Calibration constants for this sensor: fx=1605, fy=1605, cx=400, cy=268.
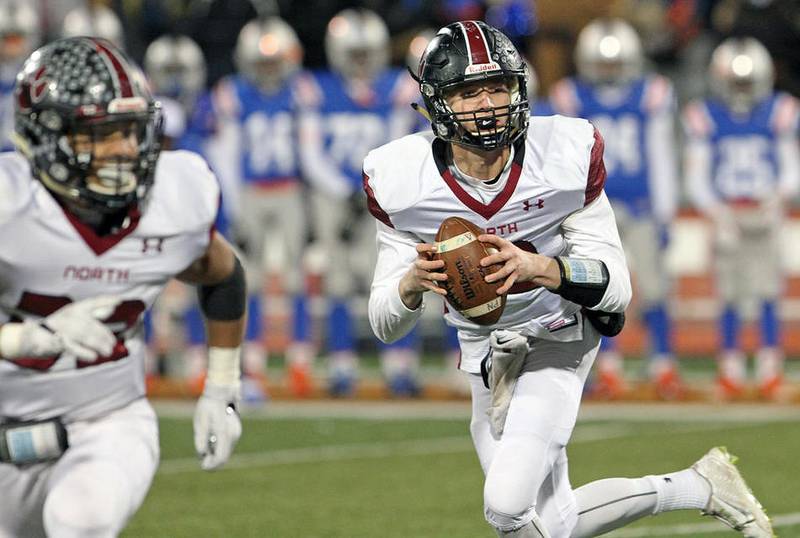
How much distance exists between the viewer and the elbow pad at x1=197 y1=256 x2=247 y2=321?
4184 mm

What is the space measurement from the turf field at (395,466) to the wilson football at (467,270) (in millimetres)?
1722

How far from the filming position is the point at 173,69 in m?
10.2

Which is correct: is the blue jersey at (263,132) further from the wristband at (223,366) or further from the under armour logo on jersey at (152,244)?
the under armour logo on jersey at (152,244)

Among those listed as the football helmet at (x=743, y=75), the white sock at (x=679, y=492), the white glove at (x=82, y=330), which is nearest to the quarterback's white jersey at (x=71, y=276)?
the white glove at (x=82, y=330)

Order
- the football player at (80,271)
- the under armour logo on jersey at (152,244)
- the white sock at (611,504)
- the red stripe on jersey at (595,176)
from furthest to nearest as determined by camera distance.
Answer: the white sock at (611,504), the red stripe on jersey at (595,176), the under armour logo on jersey at (152,244), the football player at (80,271)

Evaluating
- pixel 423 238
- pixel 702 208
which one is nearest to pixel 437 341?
pixel 702 208

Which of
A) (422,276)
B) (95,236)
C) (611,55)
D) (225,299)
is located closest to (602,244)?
(422,276)

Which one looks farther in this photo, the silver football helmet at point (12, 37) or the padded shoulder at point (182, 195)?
the silver football helmet at point (12, 37)

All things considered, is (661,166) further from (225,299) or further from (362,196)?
(225,299)

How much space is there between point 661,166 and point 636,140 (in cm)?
21

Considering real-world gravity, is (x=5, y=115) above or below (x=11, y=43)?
below

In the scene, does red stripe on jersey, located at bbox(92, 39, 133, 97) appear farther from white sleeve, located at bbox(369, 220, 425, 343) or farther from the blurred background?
the blurred background

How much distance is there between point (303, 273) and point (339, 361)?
0.70 meters

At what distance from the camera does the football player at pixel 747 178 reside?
9.48m
